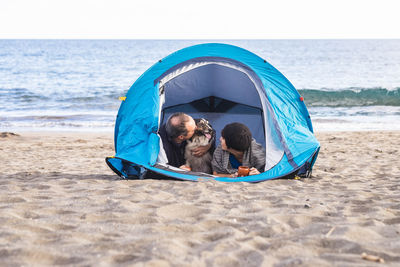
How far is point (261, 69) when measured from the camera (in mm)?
5652

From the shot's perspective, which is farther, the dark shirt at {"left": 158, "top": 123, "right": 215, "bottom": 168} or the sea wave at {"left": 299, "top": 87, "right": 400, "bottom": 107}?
the sea wave at {"left": 299, "top": 87, "right": 400, "bottom": 107}

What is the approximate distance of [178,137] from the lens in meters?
5.38

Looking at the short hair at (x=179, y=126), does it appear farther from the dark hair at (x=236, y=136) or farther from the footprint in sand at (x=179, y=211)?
the footprint in sand at (x=179, y=211)

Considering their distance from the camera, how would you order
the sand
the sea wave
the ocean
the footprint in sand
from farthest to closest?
the sea wave
the ocean
the footprint in sand
the sand

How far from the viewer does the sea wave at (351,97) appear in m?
17.7

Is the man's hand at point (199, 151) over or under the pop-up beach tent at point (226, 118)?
under

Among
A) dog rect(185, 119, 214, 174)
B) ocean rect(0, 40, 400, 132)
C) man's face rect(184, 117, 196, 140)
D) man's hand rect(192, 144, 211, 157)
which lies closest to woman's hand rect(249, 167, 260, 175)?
dog rect(185, 119, 214, 174)

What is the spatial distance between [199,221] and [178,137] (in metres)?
2.21

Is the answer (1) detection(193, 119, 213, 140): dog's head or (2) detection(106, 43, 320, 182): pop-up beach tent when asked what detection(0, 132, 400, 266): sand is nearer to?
(2) detection(106, 43, 320, 182): pop-up beach tent

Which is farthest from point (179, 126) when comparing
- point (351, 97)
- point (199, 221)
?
point (351, 97)

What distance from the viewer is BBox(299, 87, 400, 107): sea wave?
17672 mm

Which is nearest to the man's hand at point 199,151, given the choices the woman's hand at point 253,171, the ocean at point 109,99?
the woman's hand at point 253,171

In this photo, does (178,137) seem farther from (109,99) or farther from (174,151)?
(109,99)

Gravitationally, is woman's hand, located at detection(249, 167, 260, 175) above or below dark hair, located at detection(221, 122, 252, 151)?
below
